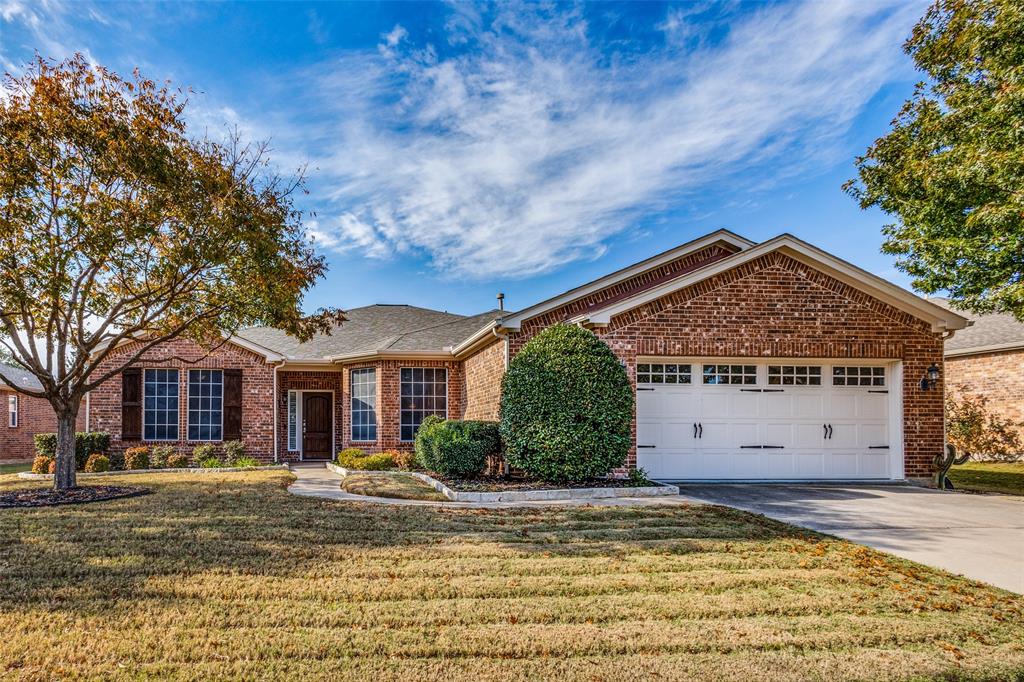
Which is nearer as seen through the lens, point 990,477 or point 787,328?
point 787,328

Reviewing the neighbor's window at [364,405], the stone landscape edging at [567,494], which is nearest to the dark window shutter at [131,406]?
the neighbor's window at [364,405]

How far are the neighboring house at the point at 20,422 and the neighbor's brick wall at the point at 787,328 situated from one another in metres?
21.8

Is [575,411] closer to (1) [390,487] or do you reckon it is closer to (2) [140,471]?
(1) [390,487]

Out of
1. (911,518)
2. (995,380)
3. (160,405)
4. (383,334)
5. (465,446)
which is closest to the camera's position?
(911,518)

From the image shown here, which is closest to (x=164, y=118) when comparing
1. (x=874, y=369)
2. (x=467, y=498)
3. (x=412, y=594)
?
(x=467, y=498)

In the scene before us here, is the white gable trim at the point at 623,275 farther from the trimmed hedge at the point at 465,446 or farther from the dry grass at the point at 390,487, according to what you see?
the dry grass at the point at 390,487

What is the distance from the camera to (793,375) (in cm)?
1153

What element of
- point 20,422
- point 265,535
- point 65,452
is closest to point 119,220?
point 65,452

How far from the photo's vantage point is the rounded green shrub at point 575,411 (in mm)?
9648

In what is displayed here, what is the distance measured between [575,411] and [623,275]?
4817mm

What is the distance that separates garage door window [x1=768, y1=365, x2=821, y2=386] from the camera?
11508mm

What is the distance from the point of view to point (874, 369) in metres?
11.7

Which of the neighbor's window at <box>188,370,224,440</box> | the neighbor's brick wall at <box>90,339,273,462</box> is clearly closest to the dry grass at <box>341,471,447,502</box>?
the neighbor's brick wall at <box>90,339,273,462</box>

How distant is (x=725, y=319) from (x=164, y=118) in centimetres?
1003
